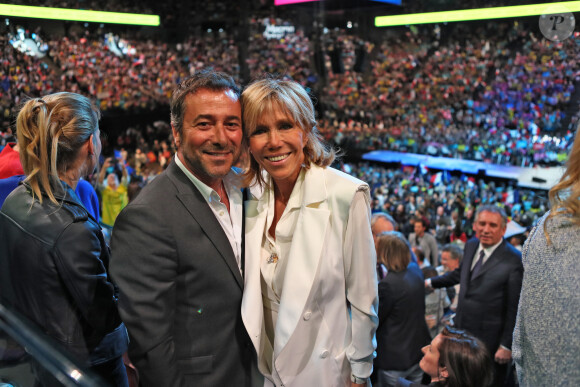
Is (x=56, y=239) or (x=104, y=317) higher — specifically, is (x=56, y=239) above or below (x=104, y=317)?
above

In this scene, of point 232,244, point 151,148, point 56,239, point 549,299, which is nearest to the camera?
point 549,299

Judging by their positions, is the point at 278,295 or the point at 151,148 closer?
the point at 278,295

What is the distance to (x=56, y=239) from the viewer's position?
1.51m

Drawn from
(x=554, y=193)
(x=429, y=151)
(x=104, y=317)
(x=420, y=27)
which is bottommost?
(x=429, y=151)

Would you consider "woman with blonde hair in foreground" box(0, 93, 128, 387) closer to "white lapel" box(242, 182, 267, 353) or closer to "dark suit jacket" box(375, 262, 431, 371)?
"white lapel" box(242, 182, 267, 353)

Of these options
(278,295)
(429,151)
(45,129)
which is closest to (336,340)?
(278,295)

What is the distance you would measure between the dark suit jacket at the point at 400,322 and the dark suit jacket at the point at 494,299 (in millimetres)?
435

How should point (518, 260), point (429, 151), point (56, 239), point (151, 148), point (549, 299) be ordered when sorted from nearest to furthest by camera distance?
point (549, 299)
point (56, 239)
point (518, 260)
point (429, 151)
point (151, 148)

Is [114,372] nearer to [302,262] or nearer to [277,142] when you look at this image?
[302,262]

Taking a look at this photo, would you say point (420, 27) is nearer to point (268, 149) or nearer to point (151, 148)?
point (151, 148)

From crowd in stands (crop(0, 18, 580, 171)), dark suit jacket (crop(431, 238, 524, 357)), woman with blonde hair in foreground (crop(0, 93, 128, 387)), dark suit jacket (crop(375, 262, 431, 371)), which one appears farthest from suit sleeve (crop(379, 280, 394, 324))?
crowd in stands (crop(0, 18, 580, 171))

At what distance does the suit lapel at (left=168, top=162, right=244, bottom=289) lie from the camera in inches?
59.0

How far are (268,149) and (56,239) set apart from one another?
2.31 feet

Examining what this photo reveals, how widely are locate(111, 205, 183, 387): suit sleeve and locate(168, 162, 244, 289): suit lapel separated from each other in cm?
11
